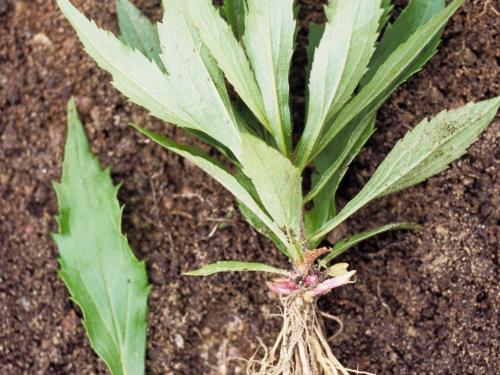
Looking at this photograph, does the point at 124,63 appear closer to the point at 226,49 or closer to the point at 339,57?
the point at 226,49

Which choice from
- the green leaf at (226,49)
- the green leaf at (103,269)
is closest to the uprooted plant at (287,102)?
the green leaf at (226,49)

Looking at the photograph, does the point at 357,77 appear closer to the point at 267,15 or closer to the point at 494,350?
the point at 267,15

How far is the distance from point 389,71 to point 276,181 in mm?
266

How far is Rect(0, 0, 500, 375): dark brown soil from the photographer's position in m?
1.35

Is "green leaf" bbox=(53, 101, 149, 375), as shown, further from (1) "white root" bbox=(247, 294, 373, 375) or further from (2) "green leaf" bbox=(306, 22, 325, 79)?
(2) "green leaf" bbox=(306, 22, 325, 79)

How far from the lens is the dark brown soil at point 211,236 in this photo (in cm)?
135

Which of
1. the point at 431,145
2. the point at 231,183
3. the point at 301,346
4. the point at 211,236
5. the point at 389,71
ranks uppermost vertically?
the point at 389,71

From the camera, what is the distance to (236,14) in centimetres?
126

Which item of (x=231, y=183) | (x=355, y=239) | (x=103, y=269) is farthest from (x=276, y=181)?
(x=103, y=269)

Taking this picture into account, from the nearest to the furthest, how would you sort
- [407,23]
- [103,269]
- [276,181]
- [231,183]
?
[276,181] < [231,183] < [407,23] < [103,269]

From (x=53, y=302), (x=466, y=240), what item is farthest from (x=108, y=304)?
(x=466, y=240)

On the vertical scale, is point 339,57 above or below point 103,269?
above

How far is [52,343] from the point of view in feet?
4.78

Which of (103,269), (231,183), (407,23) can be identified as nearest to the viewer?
(231,183)
